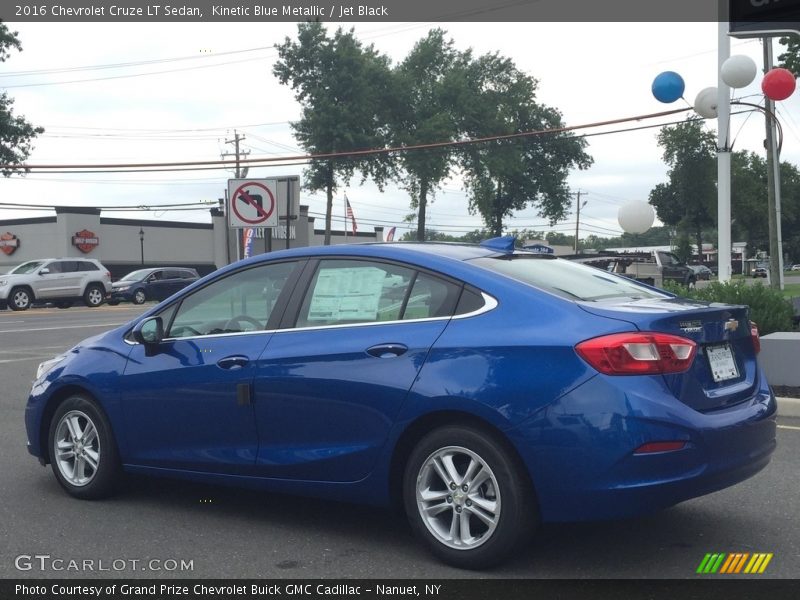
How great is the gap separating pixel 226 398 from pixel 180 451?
0.52 meters

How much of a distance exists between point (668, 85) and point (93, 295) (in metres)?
27.1

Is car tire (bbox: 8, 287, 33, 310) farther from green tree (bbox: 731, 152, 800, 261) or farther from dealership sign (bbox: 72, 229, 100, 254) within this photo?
green tree (bbox: 731, 152, 800, 261)

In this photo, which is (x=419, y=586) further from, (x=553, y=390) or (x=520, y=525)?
(x=553, y=390)

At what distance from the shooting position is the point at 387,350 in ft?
15.7

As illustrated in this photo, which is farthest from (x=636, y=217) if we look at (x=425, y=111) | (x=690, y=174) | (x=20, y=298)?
(x=690, y=174)

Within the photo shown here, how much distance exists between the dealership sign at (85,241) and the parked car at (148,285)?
18372 mm

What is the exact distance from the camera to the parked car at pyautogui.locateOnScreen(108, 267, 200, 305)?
39062mm

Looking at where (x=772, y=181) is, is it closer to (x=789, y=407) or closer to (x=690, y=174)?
(x=789, y=407)

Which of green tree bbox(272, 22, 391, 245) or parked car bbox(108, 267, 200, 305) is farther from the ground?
green tree bbox(272, 22, 391, 245)

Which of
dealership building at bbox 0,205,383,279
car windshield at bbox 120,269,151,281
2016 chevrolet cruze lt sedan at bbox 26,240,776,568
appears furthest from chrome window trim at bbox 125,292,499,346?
dealership building at bbox 0,205,383,279

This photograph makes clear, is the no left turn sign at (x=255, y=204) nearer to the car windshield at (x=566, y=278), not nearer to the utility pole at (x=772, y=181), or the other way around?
the car windshield at (x=566, y=278)

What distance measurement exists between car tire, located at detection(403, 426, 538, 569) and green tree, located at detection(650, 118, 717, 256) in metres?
73.2

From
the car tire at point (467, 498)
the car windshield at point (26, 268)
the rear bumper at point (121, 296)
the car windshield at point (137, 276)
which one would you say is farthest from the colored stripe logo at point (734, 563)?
the car windshield at point (137, 276)

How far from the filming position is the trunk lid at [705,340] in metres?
4.35
